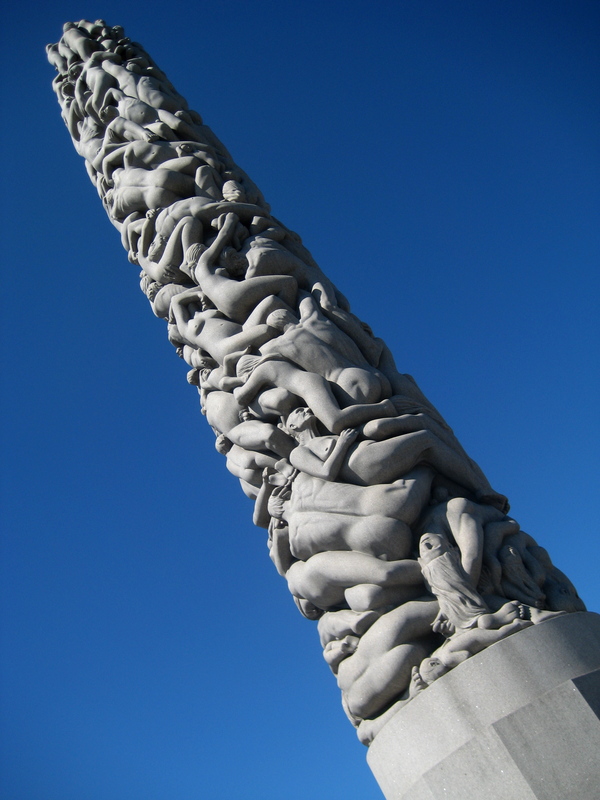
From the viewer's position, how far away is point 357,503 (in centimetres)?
393

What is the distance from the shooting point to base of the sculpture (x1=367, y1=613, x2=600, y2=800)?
2938mm

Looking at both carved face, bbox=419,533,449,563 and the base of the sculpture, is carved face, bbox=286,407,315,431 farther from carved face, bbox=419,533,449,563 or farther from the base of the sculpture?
the base of the sculpture

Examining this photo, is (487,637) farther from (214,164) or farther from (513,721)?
(214,164)

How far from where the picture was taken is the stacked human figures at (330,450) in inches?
142

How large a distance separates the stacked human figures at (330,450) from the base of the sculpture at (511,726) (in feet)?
0.40

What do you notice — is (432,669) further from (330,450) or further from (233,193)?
(233,193)

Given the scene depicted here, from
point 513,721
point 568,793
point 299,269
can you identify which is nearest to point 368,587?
point 513,721

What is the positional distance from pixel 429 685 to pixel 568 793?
724 millimetres

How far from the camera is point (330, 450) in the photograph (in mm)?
4141

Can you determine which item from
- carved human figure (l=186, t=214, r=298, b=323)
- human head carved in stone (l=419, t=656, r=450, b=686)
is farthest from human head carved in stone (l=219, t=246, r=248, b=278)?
human head carved in stone (l=419, t=656, r=450, b=686)

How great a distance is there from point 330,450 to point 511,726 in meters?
1.74

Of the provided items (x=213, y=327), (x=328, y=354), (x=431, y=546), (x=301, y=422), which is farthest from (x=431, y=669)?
(x=213, y=327)

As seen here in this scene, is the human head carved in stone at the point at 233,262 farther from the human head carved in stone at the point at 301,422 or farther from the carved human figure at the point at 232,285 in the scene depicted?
the human head carved in stone at the point at 301,422

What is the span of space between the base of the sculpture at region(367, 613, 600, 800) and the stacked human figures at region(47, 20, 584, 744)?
121mm
